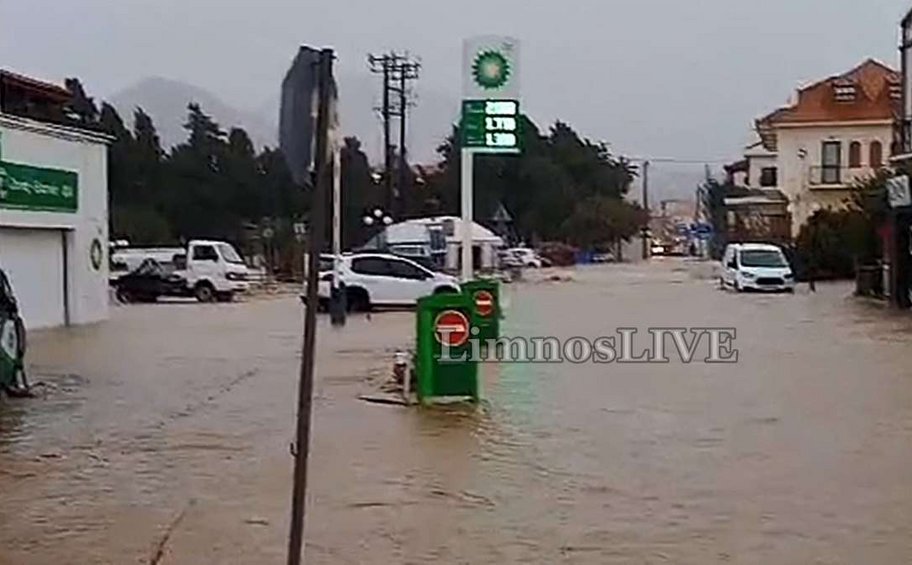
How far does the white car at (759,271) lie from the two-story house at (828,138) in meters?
29.1

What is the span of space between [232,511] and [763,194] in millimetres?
92400

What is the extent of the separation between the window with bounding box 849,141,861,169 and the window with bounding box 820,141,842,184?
0.61 m

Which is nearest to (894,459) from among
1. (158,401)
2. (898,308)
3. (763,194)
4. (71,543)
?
(71,543)

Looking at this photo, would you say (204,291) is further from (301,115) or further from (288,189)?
(301,115)

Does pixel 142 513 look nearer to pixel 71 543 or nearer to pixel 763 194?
pixel 71 543

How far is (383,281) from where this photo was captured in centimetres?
4416

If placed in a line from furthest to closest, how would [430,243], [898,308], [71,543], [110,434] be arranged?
[430,243] → [898,308] → [110,434] → [71,543]

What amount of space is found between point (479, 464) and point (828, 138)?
77.8 m

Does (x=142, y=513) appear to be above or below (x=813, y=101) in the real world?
below

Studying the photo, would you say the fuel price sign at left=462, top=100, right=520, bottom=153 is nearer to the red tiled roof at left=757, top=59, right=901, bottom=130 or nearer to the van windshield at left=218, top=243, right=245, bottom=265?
the van windshield at left=218, top=243, right=245, bottom=265

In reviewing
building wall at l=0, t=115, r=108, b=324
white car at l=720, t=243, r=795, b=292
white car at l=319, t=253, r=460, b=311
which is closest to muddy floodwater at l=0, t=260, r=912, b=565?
building wall at l=0, t=115, r=108, b=324

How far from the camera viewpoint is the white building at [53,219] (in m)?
34.6

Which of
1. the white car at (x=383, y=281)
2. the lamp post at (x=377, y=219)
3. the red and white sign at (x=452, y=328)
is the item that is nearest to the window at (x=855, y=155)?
the lamp post at (x=377, y=219)

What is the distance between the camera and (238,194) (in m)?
86.6
